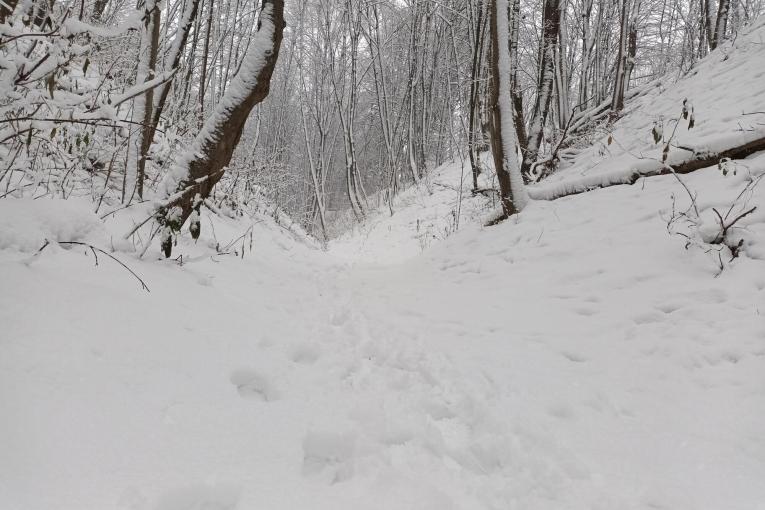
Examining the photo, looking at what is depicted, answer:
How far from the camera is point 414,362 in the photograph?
8.20ft

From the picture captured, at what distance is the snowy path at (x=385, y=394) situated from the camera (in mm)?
1288

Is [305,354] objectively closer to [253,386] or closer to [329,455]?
[253,386]

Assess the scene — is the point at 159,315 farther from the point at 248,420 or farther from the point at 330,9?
the point at 330,9

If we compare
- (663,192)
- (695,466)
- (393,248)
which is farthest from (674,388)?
(393,248)

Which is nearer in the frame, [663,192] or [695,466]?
[695,466]

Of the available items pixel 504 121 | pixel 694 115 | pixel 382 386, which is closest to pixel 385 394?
pixel 382 386

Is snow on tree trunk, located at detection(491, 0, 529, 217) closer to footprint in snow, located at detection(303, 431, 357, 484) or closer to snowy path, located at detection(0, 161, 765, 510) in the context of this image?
snowy path, located at detection(0, 161, 765, 510)

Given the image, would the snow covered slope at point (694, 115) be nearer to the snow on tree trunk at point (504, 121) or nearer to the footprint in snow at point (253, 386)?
the snow on tree trunk at point (504, 121)

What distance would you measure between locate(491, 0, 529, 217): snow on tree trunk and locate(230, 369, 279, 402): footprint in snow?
4454 millimetres

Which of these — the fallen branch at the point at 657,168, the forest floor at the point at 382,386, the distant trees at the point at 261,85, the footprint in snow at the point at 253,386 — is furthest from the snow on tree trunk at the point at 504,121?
the footprint in snow at the point at 253,386

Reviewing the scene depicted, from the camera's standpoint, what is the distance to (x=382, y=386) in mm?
2184

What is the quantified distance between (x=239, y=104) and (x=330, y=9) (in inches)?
514

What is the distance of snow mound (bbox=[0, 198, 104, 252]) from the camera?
194 cm

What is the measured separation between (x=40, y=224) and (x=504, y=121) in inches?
195
